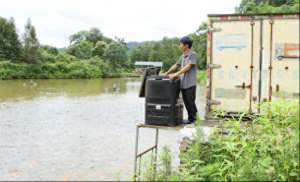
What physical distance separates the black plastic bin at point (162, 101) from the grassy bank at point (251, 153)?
81 centimetres

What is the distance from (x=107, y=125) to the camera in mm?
18641

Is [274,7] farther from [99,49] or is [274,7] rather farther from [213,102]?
[99,49]

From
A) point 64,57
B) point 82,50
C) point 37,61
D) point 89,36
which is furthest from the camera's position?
point 89,36

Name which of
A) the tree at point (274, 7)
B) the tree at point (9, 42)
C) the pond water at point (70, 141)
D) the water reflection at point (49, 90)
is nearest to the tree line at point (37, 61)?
the tree at point (9, 42)

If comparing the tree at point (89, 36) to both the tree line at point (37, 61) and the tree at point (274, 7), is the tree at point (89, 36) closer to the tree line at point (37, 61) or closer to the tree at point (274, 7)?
the tree line at point (37, 61)

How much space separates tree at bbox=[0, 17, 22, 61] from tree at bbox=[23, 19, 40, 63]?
43.4 inches

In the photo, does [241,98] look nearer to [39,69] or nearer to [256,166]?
[256,166]

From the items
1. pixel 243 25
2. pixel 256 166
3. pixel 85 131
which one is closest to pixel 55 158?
pixel 85 131

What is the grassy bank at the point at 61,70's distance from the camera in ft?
195

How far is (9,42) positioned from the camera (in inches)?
2579

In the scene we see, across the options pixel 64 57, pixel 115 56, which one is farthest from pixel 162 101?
pixel 115 56

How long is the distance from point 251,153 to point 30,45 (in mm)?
64349

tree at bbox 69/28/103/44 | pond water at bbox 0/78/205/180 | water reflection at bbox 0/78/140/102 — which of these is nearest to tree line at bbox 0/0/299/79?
tree at bbox 69/28/103/44

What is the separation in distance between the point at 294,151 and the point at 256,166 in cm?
46
